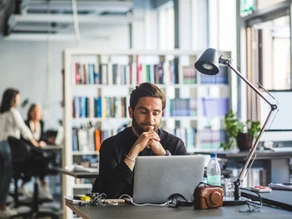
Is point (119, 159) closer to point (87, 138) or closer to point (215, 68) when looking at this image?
point (215, 68)

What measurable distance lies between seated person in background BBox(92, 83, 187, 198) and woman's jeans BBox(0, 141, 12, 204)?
4965 mm

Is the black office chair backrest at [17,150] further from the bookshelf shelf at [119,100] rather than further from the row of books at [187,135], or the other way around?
the row of books at [187,135]

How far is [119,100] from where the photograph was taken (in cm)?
804

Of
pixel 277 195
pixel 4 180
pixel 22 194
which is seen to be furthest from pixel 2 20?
pixel 277 195

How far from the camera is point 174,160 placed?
336 cm

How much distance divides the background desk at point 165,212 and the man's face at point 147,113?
0.72 m

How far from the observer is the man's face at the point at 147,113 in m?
3.96

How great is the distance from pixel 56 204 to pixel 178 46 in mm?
3189

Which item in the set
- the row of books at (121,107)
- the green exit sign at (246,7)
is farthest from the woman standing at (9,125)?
the green exit sign at (246,7)

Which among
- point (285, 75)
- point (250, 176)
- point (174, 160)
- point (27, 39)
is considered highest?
point (27, 39)

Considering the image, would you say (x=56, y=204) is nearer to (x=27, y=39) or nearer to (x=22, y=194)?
(x=22, y=194)

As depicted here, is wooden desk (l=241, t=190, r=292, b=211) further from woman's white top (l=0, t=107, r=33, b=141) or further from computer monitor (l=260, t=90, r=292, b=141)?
woman's white top (l=0, t=107, r=33, b=141)

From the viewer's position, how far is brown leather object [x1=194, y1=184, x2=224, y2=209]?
10.7 feet

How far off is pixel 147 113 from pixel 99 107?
4037 mm
